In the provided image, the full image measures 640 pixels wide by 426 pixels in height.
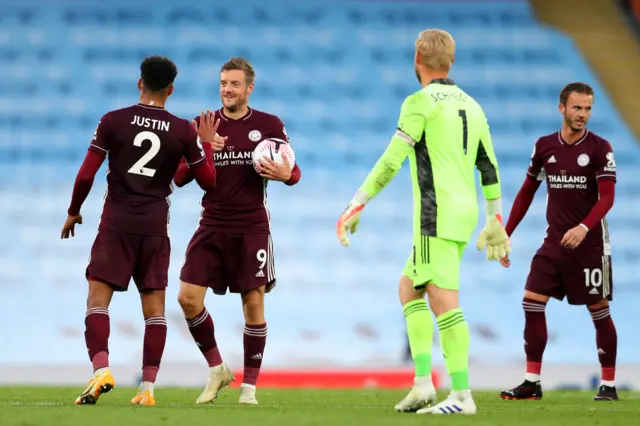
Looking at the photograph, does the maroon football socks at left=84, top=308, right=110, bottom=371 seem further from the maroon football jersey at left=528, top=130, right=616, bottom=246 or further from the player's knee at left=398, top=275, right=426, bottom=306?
the maroon football jersey at left=528, top=130, right=616, bottom=246

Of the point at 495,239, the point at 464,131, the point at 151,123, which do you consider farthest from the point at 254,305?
the point at 464,131

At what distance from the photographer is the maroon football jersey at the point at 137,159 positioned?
620 centimetres

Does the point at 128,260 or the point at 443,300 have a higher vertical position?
the point at 128,260

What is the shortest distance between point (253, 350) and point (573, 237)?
86.2 inches

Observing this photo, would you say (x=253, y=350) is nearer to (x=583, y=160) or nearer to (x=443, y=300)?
(x=443, y=300)

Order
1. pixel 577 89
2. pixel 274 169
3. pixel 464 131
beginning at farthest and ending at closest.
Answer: pixel 577 89 → pixel 274 169 → pixel 464 131

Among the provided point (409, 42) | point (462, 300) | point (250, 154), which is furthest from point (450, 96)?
point (409, 42)

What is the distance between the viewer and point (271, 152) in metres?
6.81

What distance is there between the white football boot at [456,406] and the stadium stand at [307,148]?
29.9 feet

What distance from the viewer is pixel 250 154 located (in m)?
6.92

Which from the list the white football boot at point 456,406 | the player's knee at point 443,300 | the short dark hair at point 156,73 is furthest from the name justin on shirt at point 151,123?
the white football boot at point 456,406

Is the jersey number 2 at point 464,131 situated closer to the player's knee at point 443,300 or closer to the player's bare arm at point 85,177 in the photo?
the player's knee at point 443,300

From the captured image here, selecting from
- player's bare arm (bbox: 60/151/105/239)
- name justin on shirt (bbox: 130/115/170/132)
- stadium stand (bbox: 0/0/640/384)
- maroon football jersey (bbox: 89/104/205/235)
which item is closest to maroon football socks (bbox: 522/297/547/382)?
maroon football jersey (bbox: 89/104/205/235)

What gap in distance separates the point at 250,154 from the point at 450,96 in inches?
63.3
